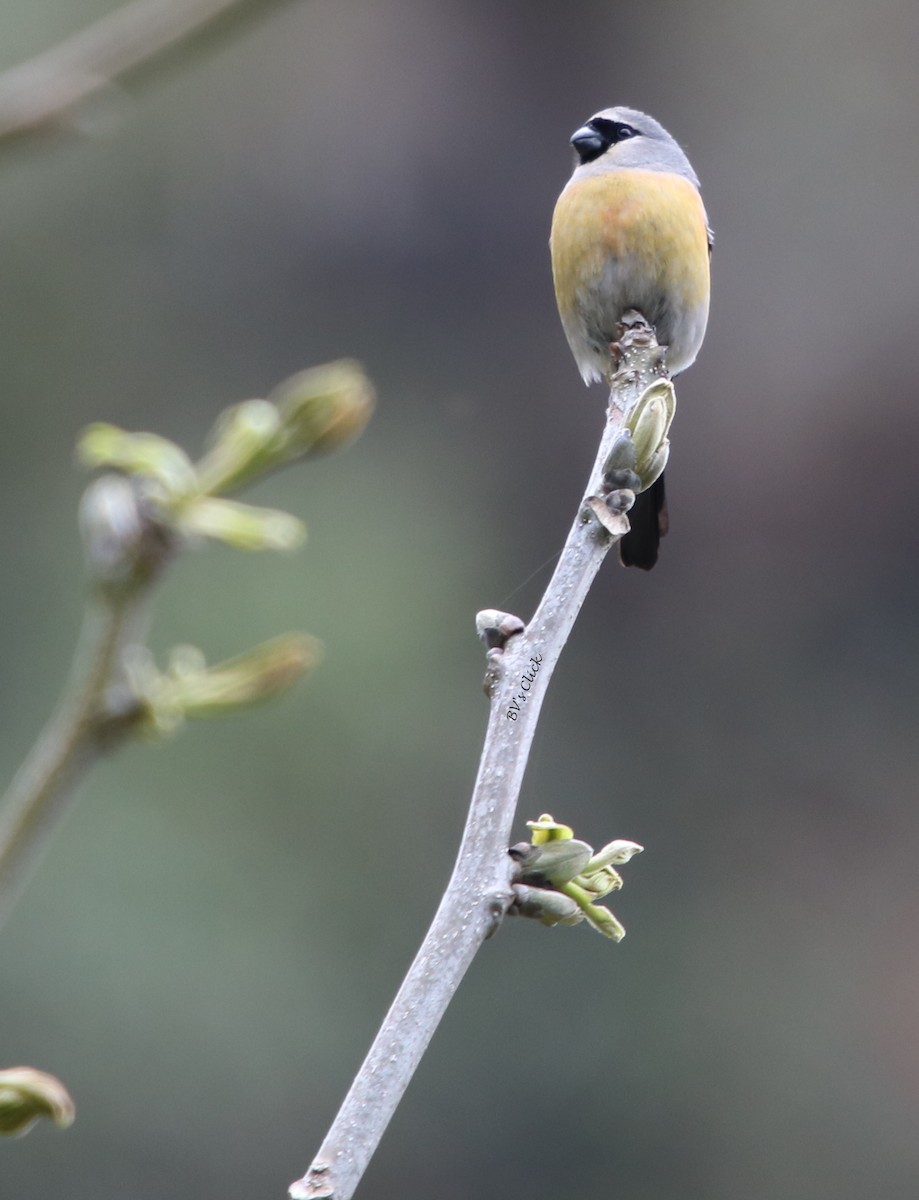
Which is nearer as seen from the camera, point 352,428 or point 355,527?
point 352,428

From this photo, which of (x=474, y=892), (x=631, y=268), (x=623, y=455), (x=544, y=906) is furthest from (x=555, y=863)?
(x=631, y=268)

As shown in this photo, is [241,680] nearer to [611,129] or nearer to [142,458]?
[142,458]

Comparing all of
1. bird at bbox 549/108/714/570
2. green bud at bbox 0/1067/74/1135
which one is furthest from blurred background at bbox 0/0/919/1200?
green bud at bbox 0/1067/74/1135

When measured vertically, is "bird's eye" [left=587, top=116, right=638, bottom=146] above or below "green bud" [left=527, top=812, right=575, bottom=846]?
above

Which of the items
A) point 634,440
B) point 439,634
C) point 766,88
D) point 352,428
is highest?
point 766,88

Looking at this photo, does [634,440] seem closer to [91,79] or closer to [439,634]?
[91,79]

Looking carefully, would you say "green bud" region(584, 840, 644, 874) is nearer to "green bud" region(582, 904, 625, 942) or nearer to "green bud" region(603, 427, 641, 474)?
"green bud" region(582, 904, 625, 942)

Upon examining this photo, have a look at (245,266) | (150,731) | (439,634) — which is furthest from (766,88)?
(150,731)
